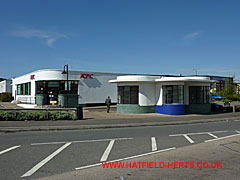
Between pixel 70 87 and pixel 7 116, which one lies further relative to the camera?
pixel 70 87

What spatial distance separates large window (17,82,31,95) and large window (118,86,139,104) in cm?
1857

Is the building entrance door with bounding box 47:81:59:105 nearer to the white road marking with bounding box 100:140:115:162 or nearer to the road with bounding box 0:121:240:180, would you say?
the road with bounding box 0:121:240:180

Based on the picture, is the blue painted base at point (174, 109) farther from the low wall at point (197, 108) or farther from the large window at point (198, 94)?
the large window at point (198, 94)

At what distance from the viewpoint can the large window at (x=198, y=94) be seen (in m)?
24.7

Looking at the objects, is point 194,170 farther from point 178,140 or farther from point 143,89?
point 143,89

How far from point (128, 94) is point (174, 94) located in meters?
4.37

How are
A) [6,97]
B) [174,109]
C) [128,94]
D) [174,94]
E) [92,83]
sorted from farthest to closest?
1. [6,97]
2. [92,83]
3. [128,94]
4. [174,94]
5. [174,109]

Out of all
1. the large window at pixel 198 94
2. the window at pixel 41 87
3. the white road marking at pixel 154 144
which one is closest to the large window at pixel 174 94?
the large window at pixel 198 94

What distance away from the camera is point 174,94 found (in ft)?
76.4

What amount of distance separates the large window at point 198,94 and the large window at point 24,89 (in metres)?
24.2

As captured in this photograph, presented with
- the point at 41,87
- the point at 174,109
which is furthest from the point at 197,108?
the point at 41,87

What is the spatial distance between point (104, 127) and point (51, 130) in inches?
119

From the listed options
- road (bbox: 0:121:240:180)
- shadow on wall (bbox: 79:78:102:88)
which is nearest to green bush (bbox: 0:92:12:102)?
shadow on wall (bbox: 79:78:102:88)

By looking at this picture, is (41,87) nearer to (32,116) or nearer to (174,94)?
(32,116)
